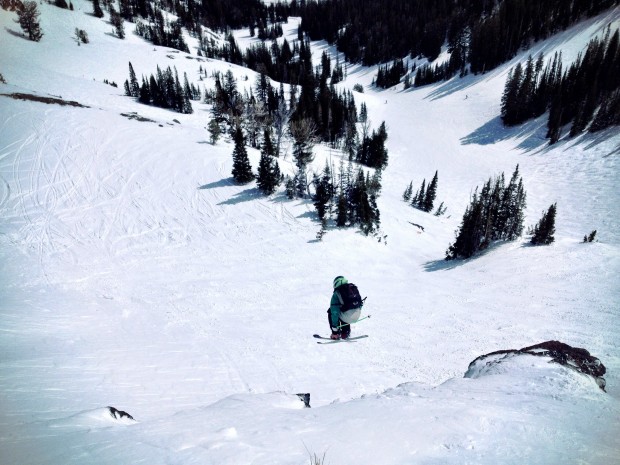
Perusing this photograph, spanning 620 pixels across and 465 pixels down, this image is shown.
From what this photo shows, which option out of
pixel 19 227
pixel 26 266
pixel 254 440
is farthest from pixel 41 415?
pixel 19 227

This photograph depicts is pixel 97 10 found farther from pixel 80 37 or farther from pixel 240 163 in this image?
pixel 240 163

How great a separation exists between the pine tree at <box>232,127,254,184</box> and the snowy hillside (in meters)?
1.22

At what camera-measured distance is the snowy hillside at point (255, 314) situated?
433cm

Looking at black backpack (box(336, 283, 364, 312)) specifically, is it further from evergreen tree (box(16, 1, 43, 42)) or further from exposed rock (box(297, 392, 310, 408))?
evergreen tree (box(16, 1, 43, 42))

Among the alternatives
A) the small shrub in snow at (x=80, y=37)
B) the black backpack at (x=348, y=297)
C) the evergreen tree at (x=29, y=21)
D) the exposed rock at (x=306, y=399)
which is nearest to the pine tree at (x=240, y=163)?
the black backpack at (x=348, y=297)

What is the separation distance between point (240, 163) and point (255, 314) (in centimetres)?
1874

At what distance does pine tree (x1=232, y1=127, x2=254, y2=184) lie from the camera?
1151 inches

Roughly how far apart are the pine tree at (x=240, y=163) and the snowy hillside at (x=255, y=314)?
1220mm

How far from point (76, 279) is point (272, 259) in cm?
1144

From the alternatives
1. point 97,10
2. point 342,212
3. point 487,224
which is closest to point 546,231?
point 487,224

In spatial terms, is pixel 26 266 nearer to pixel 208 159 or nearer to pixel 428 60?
pixel 208 159

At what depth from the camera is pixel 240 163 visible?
96.8ft

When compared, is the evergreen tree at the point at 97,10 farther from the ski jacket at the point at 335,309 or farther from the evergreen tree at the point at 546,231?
the evergreen tree at the point at 546,231

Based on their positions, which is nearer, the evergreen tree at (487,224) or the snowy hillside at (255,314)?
the snowy hillside at (255,314)
